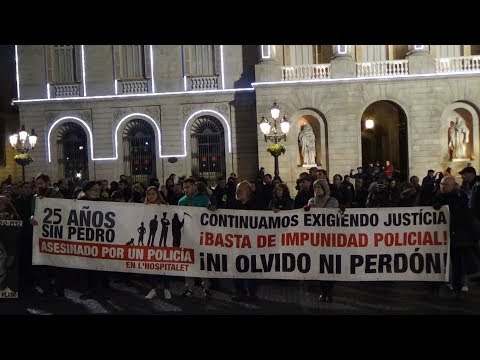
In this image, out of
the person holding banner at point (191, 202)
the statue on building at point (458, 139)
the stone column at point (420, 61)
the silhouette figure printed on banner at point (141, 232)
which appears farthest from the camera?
the statue on building at point (458, 139)

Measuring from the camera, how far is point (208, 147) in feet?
85.7

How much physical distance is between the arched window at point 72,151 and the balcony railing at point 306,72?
36.0 ft

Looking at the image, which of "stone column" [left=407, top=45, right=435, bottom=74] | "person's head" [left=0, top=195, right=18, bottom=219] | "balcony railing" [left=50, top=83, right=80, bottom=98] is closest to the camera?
"person's head" [left=0, top=195, right=18, bottom=219]

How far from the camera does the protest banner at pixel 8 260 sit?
26.9ft

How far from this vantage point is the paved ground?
7.60m

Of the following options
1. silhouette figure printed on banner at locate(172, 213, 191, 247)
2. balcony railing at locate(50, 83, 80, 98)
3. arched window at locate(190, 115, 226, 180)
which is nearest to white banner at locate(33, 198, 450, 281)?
silhouette figure printed on banner at locate(172, 213, 191, 247)

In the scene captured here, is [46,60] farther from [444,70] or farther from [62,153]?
[444,70]

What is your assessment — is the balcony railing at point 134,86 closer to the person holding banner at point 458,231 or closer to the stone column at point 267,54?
the stone column at point 267,54

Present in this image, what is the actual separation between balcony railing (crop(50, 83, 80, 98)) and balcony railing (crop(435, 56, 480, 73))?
1771 centimetres

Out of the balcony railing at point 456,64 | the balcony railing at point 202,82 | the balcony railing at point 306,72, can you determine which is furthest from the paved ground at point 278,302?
the balcony railing at point 202,82

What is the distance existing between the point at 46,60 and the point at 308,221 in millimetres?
23298

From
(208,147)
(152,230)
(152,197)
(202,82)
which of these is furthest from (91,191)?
(202,82)

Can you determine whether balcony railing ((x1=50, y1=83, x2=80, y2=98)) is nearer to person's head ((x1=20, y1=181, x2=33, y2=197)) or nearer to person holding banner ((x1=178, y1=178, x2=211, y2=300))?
person's head ((x1=20, y1=181, x2=33, y2=197))
